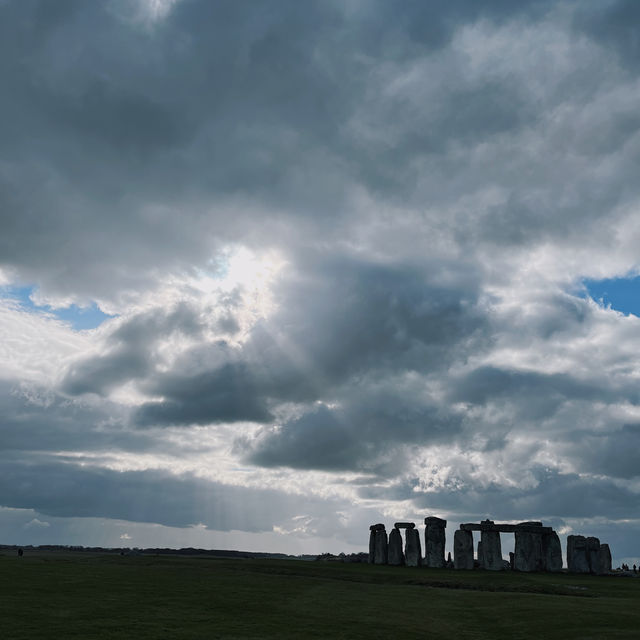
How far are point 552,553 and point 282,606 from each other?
3623 cm

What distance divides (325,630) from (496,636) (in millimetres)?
5962

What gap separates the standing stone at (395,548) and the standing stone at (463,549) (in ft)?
18.6

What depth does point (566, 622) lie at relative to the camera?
2692cm

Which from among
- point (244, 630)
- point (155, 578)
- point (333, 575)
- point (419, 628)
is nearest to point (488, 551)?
point (333, 575)

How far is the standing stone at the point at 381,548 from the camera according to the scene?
64062 mm

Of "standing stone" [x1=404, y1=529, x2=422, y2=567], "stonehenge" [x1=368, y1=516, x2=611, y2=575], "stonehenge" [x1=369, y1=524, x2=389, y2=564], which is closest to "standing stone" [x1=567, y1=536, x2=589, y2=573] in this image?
"stonehenge" [x1=368, y1=516, x2=611, y2=575]

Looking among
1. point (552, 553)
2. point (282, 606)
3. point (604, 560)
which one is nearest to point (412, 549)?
point (552, 553)

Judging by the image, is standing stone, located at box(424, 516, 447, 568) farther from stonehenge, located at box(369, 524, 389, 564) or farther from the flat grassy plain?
the flat grassy plain

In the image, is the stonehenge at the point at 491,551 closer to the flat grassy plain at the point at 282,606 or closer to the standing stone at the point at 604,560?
the standing stone at the point at 604,560

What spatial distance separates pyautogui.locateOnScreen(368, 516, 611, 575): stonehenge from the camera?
57.3 meters

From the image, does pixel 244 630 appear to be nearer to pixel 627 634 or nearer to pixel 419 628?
pixel 419 628

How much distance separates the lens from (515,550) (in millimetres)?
58781

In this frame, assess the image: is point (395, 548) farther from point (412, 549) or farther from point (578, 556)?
point (578, 556)

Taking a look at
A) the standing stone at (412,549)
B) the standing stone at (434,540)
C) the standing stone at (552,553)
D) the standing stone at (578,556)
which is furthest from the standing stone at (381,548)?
the standing stone at (578,556)
